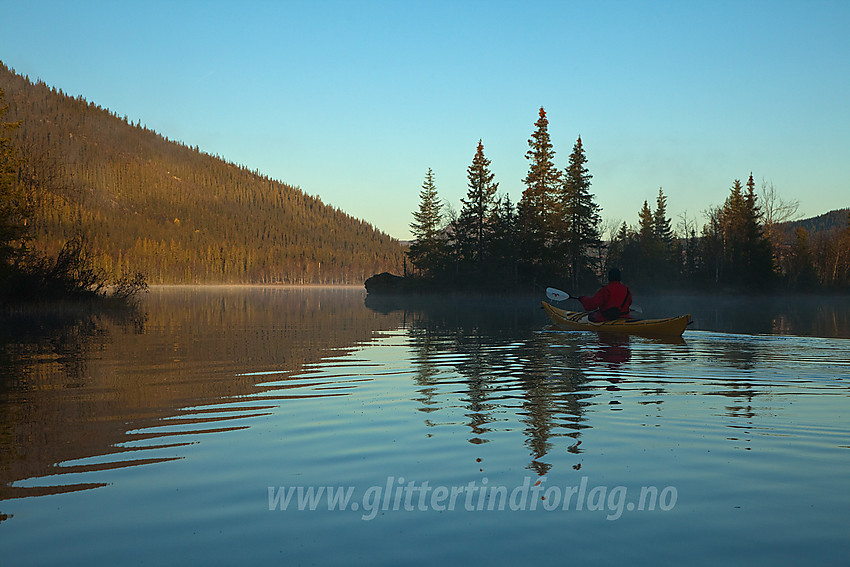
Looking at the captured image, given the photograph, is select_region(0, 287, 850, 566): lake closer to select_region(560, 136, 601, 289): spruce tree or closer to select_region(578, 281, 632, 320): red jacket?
select_region(578, 281, 632, 320): red jacket

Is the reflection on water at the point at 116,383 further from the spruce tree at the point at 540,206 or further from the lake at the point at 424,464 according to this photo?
the spruce tree at the point at 540,206

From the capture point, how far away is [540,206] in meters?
69.2

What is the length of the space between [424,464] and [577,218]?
65455 mm

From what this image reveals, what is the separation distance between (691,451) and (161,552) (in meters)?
5.42

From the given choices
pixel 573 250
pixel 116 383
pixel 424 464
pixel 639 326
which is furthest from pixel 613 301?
pixel 573 250

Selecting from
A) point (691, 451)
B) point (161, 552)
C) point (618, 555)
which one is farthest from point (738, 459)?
point (161, 552)

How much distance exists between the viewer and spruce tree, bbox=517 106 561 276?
220ft

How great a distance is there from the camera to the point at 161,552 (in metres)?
4.60

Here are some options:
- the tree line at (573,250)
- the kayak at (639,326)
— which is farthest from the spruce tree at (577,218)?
the kayak at (639,326)

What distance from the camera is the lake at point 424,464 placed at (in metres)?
4.73

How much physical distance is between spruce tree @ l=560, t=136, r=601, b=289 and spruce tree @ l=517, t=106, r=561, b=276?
1.09 m

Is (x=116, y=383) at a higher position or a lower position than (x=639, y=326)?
lower

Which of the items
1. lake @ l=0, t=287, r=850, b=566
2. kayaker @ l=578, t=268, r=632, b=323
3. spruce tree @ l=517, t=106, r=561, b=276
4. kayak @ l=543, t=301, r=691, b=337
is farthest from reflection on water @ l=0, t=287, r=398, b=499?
spruce tree @ l=517, t=106, r=561, b=276

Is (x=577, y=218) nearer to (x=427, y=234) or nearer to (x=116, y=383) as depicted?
(x=427, y=234)
